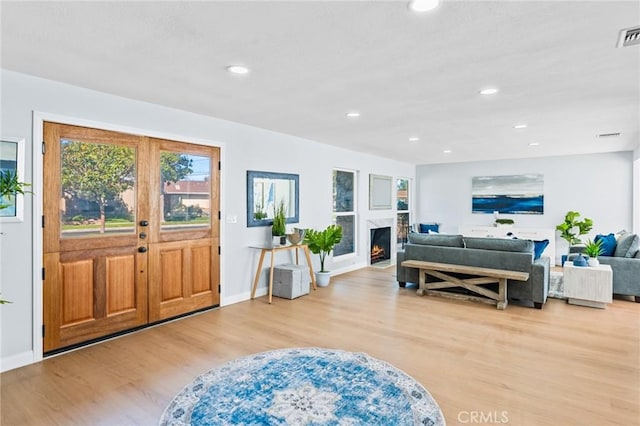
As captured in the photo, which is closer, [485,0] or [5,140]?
[485,0]

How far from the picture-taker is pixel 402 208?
362 inches

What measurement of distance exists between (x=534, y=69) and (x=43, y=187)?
4153mm

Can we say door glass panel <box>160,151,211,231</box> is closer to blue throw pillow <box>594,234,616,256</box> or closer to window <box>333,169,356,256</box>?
window <box>333,169,356,256</box>

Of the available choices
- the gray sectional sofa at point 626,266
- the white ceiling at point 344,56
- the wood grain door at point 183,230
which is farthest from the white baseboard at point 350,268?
the gray sectional sofa at point 626,266

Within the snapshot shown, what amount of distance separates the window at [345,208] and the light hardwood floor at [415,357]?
2237 millimetres

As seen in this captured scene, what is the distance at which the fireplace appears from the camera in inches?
309

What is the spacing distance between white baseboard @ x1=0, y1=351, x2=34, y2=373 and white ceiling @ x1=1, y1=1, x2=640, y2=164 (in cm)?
232

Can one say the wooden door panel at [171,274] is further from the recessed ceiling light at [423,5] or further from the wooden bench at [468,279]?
the recessed ceiling light at [423,5]

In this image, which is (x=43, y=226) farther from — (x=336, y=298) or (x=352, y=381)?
(x=336, y=298)

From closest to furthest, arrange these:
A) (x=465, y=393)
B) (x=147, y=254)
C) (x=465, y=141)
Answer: (x=465, y=393) < (x=147, y=254) < (x=465, y=141)

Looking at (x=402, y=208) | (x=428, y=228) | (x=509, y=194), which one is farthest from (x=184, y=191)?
(x=509, y=194)

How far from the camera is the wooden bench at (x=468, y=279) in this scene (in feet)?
14.9

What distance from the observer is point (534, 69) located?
275 centimetres

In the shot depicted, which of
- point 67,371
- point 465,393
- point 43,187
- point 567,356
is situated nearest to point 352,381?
point 465,393
